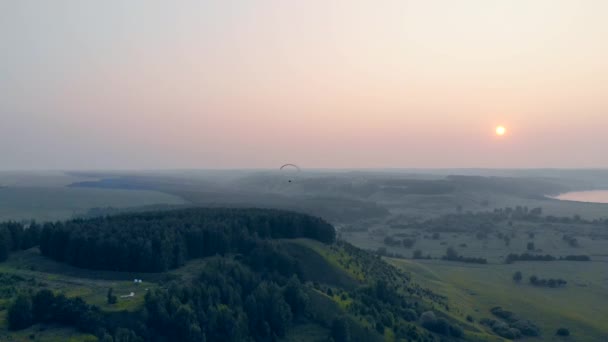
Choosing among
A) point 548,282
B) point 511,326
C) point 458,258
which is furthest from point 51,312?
point 458,258

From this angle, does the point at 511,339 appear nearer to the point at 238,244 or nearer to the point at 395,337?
the point at 395,337

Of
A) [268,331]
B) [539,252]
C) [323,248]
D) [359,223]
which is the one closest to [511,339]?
[323,248]

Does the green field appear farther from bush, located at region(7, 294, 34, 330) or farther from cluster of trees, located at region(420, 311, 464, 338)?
bush, located at region(7, 294, 34, 330)

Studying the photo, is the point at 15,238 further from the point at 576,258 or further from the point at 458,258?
the point at 576,258

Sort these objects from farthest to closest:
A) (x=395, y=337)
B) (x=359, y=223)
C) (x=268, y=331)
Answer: (x=359, y=223) → (x=395, y=337) → (x=268, y=331)

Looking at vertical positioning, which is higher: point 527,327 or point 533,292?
point 527,327

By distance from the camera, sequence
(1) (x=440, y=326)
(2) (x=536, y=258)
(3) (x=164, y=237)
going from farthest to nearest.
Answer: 1. (2) (x=536, y=258)
2. (3) (x=164, y=237)
3. (1) (x=440, y=326)

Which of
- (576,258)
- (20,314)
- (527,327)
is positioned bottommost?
(527,327)

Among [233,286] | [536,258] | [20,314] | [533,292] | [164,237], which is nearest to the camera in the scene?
[20,314]
